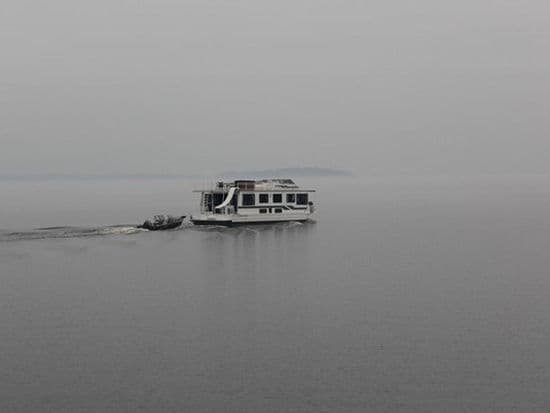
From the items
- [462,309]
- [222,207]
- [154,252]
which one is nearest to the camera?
[462,309]

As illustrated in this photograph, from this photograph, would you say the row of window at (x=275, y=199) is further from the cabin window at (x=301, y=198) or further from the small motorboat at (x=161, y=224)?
the small motorboat at (x=161, y=224)

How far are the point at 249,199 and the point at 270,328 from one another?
54258 millimetres

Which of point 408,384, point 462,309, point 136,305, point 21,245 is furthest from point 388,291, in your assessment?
point 21,245

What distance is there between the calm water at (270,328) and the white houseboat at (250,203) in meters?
16.5

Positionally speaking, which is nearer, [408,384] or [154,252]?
[408,384]

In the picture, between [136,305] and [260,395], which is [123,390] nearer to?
[260,395]

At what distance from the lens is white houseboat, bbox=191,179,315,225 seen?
92312 millimetres

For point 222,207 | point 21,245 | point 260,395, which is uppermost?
point 222,207

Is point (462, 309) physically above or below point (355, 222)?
below

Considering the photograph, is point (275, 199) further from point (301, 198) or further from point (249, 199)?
point (301, 198)

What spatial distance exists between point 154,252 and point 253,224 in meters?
24.9

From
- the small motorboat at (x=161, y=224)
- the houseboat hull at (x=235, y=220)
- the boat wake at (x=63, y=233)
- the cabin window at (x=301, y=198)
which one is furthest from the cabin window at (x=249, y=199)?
the boat wake at (x=63, y=233)

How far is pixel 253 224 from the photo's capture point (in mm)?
94500

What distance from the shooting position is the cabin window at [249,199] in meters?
92.6
